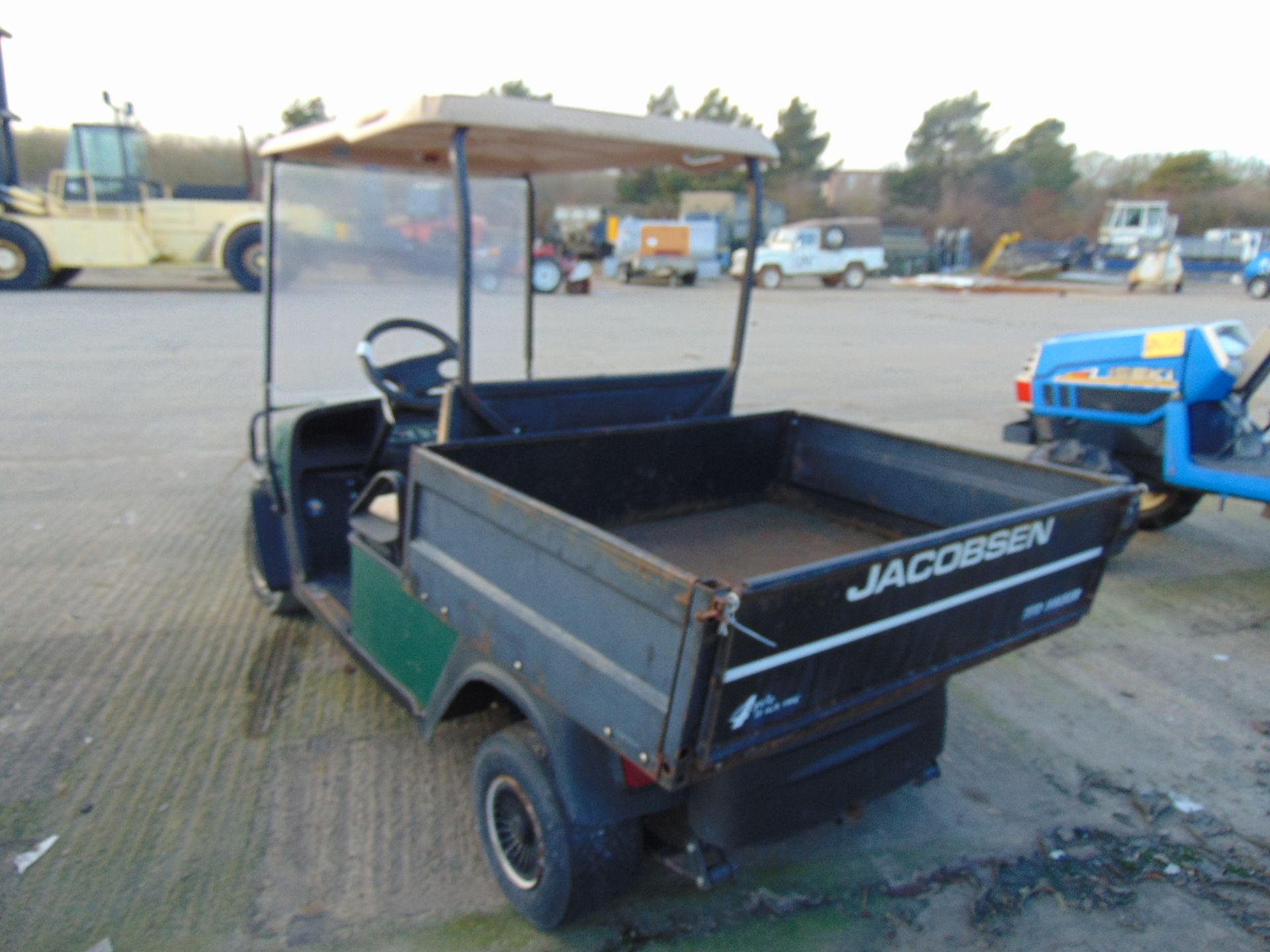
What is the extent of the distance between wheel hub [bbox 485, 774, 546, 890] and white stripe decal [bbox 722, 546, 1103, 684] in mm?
704

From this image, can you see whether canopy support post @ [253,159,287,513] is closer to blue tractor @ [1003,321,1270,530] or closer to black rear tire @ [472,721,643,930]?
black rear tire @ [472,721,643,930]

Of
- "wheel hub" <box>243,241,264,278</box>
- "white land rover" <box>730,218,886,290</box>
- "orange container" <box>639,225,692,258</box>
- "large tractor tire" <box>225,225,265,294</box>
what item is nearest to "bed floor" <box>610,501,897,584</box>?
"large tractor tire" <box>225,225,265,294</box>

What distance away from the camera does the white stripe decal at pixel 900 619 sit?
5.35ft

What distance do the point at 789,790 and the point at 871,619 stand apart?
48 centimetres

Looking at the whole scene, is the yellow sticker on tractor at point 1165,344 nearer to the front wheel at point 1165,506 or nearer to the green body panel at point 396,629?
the front wheel at point 1165,506

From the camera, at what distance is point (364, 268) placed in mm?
3570

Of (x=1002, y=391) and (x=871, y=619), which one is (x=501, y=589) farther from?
(x=1002, y=391)

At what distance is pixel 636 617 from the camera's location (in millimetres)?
1662

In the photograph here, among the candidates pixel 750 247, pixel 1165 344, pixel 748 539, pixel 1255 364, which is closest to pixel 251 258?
pixel 750 247

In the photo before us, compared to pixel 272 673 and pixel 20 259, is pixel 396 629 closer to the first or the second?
pixel 272 673

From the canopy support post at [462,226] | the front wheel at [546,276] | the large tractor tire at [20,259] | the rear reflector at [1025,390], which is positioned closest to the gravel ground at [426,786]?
the rear reflector at [1025,390]

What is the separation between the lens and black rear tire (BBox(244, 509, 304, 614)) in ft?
11.3

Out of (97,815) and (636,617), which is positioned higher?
(636,617)

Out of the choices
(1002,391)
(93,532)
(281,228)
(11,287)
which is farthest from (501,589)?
(11,287)
